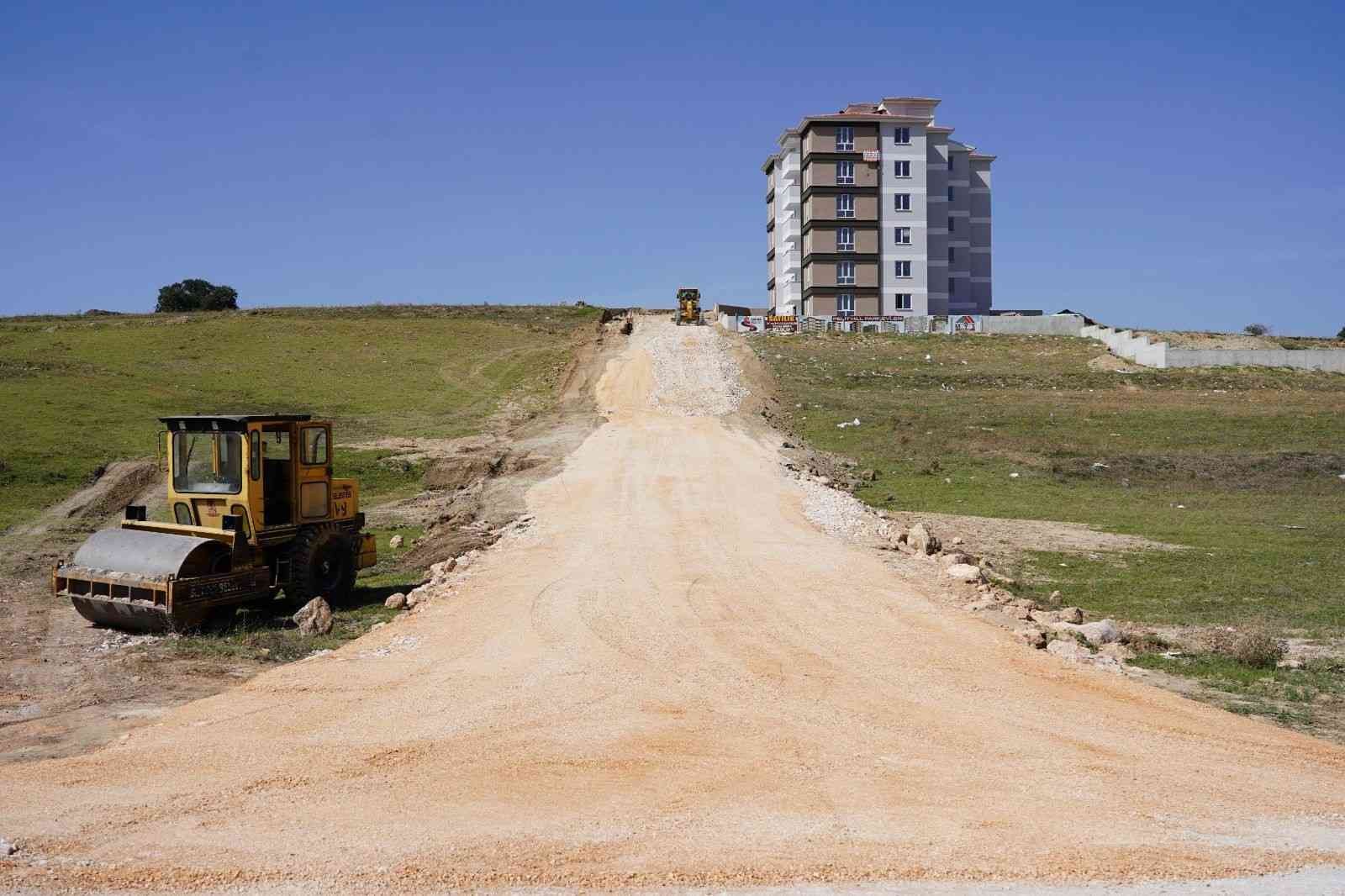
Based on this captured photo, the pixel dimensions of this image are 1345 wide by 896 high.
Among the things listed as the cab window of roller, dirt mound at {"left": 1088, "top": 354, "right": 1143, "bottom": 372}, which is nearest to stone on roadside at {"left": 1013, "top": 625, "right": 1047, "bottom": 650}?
the cab window of roller

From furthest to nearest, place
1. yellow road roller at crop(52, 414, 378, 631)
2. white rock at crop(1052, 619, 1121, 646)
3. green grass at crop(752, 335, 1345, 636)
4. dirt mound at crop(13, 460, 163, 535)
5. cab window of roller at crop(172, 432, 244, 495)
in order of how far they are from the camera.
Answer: dirt mound at crop(13, 460, 163, 535)
green grass at crop(752, 335, 1345, 636)
cab window of roller at crop(172, 432, 244, 495)
yellow road roller at crop(52, 414, 378, 631)
white rock at crop(1052, 619, 1121, 646)

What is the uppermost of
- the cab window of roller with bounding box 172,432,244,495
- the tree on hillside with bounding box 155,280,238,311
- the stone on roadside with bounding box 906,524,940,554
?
the tree on hillside with bounding box 155,280,238,311

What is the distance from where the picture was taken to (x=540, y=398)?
4903 cm

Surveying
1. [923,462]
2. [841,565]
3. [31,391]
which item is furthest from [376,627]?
[31,391]

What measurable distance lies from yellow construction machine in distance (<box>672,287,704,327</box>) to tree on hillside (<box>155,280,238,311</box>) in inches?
2206

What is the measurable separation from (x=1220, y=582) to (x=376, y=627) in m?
15.1

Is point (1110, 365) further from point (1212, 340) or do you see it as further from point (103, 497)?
point (103, 497)

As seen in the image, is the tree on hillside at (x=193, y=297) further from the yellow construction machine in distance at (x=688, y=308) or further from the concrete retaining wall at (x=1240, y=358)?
the concrete retaining wall at (x=1240, y=358)

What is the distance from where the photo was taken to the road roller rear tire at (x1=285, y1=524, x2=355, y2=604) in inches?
722

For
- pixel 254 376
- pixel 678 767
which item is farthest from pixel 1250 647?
pixel 254 376

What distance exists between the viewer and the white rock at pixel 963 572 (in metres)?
18.9

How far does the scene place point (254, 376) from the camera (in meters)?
53.7

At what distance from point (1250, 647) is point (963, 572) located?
203 inches

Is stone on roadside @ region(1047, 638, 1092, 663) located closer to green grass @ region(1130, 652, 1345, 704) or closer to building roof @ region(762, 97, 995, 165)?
green grass @ region(1130, 652, 1345, 704)
